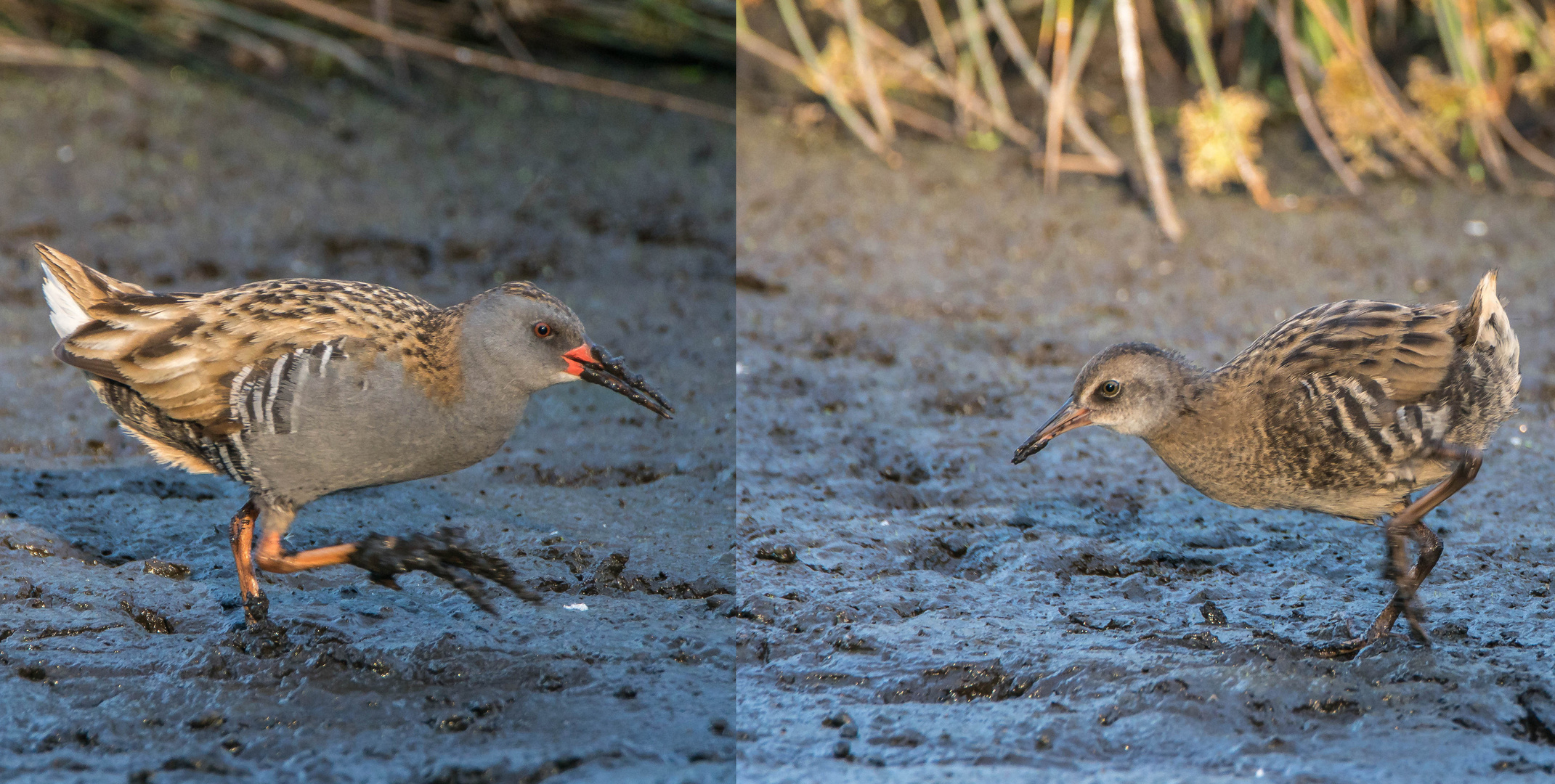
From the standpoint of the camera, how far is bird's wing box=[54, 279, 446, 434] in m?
3.73

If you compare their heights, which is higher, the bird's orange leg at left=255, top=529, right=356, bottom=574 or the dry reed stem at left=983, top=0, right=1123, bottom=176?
the dry reed stem at left=983, top=0, right=1123, bottom=176

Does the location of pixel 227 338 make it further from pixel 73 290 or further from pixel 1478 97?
pixel 1478 97

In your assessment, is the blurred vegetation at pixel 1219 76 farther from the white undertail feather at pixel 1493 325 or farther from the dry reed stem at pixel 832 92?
the white undertail feather at pixel 1493 325

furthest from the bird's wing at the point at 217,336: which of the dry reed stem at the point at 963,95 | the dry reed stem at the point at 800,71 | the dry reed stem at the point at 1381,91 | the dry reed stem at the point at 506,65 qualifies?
the dry reed stem at the point at 1381,91

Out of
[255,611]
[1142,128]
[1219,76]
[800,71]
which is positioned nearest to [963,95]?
[800,71]

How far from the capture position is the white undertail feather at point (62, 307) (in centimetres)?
402

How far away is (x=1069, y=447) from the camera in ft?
17.4

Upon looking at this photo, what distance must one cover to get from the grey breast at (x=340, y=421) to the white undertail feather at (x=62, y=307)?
2.26 ft

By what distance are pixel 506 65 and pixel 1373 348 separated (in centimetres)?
505

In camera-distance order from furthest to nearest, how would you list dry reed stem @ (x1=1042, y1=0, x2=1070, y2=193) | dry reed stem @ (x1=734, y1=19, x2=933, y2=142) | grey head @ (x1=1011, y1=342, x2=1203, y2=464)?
dry reed stem @ (x1=734, y1=19, x2=933, y2=142)
dry reed stem @ (x1=1042, y1=0, x2=1070, y2=193)
grey head @ (x1=1011, y1=342, x2=1203, y2=464)

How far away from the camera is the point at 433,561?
363cm

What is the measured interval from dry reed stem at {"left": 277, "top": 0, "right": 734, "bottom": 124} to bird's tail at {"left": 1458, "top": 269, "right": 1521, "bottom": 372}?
4.62 m

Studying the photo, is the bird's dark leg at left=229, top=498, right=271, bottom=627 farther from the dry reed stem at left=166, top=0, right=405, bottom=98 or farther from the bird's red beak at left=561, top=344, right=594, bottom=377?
the dry reed stem at left=166, top=0, right=405, bottom=98

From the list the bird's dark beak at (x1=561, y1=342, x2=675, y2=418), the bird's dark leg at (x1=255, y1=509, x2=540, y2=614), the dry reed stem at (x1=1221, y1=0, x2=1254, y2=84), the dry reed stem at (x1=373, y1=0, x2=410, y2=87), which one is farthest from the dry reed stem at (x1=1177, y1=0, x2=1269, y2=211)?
the bird's dark leg at (x1=255, y1=509, x2=540, y2=614)
